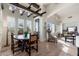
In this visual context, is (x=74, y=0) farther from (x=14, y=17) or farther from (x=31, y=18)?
(x=14, y=17)

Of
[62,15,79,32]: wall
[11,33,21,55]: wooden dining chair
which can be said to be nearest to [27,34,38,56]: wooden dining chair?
[11,33,21,55]: wooden dining chair

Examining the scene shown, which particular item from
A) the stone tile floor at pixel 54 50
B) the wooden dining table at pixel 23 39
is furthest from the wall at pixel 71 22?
the wooden dining table at pixel 23 39

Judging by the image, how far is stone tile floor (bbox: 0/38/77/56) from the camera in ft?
6.79

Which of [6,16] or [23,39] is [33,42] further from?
[6,16]

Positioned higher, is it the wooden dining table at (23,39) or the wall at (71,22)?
the wall at (71,22)

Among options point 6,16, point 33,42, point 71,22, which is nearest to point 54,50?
point 33,42

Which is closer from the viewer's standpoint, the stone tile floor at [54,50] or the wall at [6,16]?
the wall at [6,16]

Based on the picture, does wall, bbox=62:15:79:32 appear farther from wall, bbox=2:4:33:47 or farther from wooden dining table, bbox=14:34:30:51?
wall, bbox=2:4:33:47

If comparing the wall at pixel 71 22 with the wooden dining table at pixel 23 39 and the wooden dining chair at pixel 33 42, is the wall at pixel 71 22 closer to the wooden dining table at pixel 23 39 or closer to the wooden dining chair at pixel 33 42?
the wooden dining chair at pixel 33 42

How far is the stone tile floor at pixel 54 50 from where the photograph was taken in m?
2.07

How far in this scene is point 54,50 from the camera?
82.5 inches

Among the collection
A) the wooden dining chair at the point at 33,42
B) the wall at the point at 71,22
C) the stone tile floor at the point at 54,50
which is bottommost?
the stone tile floor at the point at 54,50

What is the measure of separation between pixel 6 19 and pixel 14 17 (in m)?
0.16

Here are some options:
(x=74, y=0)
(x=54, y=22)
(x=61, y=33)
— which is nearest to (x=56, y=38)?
(x=61, y=33)
